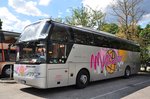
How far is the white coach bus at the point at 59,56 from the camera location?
9.85m

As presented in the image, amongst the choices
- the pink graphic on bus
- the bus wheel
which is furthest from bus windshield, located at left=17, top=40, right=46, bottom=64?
the pink graphic on bus

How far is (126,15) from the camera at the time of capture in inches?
1037

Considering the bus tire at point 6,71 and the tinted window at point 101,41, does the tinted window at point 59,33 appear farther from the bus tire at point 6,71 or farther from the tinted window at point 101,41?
the bus tire at point 6,71

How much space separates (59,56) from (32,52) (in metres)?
1.23

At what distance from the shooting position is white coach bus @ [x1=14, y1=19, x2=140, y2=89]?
9852mm

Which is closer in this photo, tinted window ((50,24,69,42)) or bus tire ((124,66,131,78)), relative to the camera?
tinted window ((50,24,69,42))

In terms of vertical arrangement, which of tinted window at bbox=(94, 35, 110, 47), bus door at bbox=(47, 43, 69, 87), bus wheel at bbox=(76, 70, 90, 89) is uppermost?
tinted window at bbox=(94, 35, 110, 47)

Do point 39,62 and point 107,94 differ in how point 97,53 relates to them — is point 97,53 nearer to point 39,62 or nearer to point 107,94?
point 107,94

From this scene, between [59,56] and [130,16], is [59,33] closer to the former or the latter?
[59,56]

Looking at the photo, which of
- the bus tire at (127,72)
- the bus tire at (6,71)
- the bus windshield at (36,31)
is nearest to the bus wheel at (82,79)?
the bus windshield at (36,31)

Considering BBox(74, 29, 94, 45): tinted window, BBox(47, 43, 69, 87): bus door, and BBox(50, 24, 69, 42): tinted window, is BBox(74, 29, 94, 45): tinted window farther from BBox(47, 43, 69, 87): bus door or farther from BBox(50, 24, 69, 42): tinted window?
BBox(47, 43, 69, 87): bus door

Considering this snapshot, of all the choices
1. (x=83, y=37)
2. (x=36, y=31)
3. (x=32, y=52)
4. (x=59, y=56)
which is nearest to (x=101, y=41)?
(x=83, y=37)

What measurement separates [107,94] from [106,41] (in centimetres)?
489

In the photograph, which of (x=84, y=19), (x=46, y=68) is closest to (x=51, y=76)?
(x=46, y=68)
